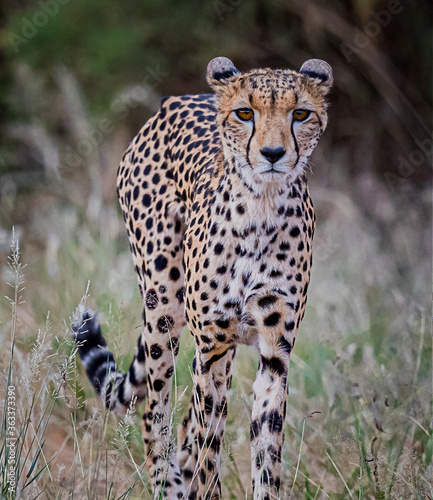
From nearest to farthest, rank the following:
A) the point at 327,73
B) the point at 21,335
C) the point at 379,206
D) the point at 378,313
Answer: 1. the point at 327,73
2. the point at 21,335
3. the point at 378,313
4. the point at 379,206

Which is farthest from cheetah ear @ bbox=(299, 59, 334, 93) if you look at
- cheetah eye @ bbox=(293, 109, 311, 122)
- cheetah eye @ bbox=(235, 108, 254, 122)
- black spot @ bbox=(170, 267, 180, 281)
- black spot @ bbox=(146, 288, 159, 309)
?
black spot @ bbox=(146, 288, 159, 309)

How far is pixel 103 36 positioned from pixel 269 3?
1680mm

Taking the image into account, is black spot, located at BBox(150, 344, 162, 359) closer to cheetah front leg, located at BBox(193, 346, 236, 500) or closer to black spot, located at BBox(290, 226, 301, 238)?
cheetah front leg, located at BBox(193, 346, 236, 500)

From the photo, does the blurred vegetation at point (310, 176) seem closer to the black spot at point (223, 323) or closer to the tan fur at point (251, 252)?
the tan fur at point (251, 252)

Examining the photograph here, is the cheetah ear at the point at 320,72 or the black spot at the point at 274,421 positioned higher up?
the cheetah ear at the point at 320,72

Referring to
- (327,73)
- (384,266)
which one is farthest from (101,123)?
(327,73)

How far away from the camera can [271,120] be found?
7.72 ft

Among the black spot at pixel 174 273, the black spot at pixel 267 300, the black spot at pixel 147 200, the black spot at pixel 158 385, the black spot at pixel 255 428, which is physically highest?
the black spot at pixel 147 200

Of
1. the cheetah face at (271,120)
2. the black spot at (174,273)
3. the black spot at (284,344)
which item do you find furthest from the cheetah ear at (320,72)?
the black spot at (174,273)

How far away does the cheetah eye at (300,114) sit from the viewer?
7.94 feet

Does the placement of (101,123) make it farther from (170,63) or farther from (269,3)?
(269,3)

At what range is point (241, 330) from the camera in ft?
8.65

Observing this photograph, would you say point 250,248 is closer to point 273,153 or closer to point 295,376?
point 273,153

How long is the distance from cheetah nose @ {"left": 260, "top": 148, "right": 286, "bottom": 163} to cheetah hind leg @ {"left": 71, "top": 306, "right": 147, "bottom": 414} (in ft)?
3.32
